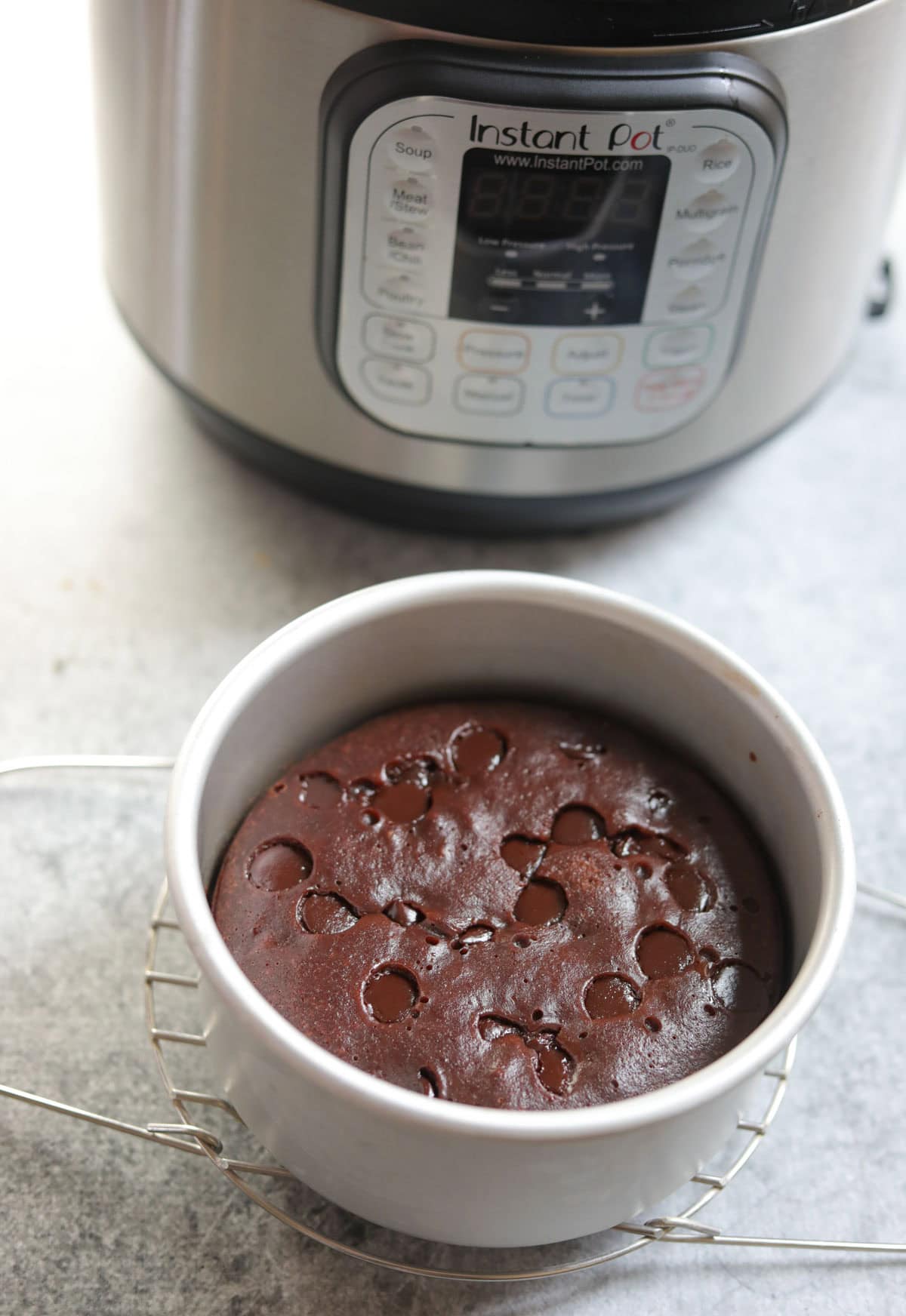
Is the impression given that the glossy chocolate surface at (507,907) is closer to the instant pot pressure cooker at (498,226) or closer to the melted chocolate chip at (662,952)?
the melted chocolate chip at (662,952)

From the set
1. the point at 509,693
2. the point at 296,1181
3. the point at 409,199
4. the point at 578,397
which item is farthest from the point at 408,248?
the point at 296,1181

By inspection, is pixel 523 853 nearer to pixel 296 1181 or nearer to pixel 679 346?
pixel 296 1181

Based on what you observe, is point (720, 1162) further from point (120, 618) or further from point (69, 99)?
point (69, 99)

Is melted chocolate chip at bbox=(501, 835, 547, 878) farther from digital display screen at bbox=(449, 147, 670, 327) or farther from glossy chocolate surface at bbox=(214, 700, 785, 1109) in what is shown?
digital display screen at bbox=(449, 147, 670, 327)

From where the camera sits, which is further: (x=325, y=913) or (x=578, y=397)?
(x=578, y=397)

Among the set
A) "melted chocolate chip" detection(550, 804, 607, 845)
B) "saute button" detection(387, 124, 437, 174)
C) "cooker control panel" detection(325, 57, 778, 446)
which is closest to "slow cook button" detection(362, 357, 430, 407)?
"cooker control panel" detection(325, 57, 778, 446)

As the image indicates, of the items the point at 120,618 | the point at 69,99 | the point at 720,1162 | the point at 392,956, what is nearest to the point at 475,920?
the point at 392,956
